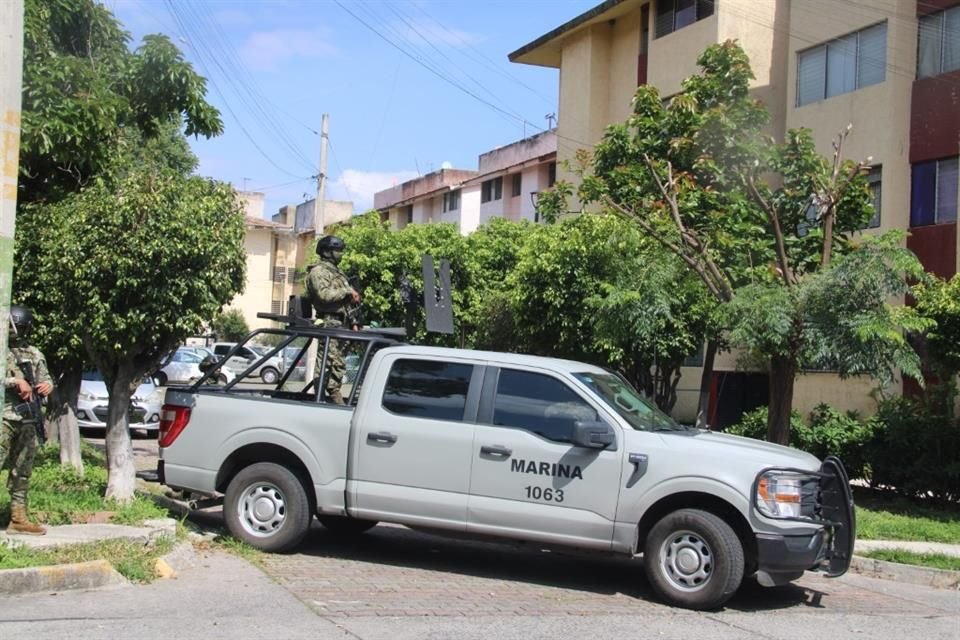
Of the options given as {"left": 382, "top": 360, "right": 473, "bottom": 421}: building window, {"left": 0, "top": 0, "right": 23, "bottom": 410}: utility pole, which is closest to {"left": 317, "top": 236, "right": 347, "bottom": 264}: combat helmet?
{"left": 382, "top": 360, "right": 473, "bottom": 421}: building window

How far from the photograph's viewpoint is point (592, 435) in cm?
757

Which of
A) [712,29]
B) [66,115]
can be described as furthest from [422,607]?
[712,29]

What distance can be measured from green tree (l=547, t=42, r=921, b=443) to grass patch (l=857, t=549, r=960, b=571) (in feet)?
7.45

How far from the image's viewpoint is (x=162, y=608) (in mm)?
6605

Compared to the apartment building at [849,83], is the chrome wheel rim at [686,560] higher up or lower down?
lower down

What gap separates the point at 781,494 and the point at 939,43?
1458 centimetres

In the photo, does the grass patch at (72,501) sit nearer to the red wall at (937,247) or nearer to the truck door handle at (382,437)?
the truck door handle at (382,437)

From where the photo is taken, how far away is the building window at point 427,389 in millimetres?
8258

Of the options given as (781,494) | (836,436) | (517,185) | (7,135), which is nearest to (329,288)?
(7,135)

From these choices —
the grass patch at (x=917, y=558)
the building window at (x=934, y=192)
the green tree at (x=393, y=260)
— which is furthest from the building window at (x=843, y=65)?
the grass patch at (x=917, y=558)

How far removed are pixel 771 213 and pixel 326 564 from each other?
25.1ft

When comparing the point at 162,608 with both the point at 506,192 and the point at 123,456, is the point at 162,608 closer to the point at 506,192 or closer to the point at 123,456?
the point at 123,456

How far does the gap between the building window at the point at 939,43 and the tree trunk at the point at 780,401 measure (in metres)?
9.02

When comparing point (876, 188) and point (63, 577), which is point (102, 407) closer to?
point (63, 577)
